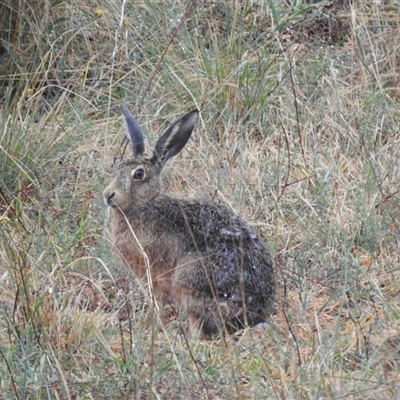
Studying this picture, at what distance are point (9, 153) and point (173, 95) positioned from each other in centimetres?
138

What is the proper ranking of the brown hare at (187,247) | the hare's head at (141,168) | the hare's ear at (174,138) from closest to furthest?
the brown hare at (187,247), the hare's head at (141,168), the hare's ear at (174,138)

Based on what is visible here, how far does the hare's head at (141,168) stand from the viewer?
598 cm

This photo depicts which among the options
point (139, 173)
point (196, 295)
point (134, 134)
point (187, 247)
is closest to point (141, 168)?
point (139, 173)

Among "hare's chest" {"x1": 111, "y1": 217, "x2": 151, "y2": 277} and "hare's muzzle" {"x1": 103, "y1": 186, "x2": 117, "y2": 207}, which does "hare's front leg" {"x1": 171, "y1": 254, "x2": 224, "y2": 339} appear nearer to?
"hare's chest" {"x1": 111, "y1": 217, "x2": 151, "y2": 277}

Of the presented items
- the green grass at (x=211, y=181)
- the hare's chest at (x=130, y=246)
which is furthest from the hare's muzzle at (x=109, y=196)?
the green grass at (x=211, y=181)

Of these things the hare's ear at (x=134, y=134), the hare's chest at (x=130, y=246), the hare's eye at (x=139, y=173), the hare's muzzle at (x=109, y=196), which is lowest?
the hare's chest at (x=130, y=246)

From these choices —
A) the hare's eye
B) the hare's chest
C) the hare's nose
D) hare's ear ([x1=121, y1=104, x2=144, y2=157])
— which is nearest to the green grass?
the hare's chest

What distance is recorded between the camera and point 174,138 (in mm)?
6145

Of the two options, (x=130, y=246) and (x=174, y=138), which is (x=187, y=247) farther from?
(x=174, y=138)

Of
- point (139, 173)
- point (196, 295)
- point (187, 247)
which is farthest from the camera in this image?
point (139, 173)

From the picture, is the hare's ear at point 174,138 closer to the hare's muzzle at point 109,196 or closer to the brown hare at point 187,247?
the brown hare at point 187,247

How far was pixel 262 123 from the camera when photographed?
300 inches

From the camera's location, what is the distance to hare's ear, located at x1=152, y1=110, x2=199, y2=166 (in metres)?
6.10

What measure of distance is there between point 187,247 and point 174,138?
0.71 metres
